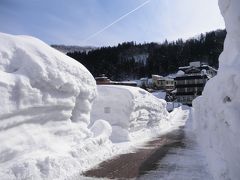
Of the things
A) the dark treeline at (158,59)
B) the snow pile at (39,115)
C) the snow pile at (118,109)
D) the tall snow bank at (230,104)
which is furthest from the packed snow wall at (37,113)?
the dark treeline at (158,59)

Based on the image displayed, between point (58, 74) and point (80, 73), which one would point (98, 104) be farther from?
point (58, 74)

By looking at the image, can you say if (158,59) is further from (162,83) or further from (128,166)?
(128,166)

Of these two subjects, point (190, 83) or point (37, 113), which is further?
point (190, 83)

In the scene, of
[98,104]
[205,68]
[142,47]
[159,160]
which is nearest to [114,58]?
[142,47]

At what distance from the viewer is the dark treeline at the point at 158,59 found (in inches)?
4193

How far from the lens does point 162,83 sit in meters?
96.1

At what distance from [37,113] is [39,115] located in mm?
116

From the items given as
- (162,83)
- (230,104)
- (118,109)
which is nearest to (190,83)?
(162,83)

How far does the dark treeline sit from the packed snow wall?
3532 inches

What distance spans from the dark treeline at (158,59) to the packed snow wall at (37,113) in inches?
3532

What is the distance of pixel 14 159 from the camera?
766 centimetres

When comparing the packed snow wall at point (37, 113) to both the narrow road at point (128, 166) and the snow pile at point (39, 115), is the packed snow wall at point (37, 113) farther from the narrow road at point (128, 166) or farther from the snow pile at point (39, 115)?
the narrow road at point (128, 166)

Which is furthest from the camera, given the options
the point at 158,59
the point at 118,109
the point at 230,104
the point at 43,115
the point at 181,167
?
the point at 158,59

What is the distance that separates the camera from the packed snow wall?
25.0 feet
